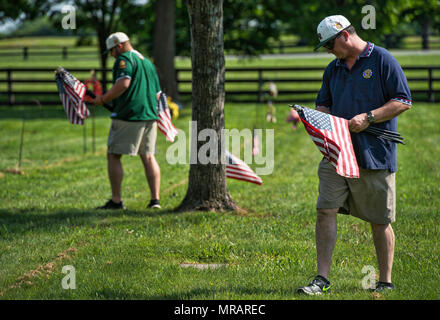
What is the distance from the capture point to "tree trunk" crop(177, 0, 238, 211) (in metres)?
7.09

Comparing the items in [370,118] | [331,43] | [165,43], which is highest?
[165,43]

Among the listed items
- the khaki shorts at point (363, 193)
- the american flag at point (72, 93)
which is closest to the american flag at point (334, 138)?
the khaki shorts at point (363, 193)

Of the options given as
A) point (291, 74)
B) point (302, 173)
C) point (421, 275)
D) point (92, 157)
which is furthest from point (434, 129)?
point (291, 74)

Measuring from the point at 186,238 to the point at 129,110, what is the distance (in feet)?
6.78

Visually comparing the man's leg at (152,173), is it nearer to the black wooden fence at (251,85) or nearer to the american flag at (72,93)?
the american flag at (72,93)

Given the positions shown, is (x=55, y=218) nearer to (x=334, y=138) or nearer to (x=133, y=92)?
(x=133, y=92)

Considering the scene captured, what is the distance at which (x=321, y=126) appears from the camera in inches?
176

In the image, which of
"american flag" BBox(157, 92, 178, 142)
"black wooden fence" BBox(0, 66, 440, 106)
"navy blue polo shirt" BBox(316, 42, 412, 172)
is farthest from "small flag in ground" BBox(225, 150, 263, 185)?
"black wooden fence" BBox(0, 66, 440, 106)

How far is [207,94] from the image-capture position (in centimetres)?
719

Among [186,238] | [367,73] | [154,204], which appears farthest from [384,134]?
[154,204]

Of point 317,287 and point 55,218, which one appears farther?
point 55,218

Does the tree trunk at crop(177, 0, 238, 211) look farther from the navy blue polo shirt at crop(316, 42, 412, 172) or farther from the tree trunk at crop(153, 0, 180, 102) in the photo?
the tree trunk at crop(153, 0, 180, 102)

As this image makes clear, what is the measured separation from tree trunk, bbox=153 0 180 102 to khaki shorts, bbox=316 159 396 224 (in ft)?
48.5
